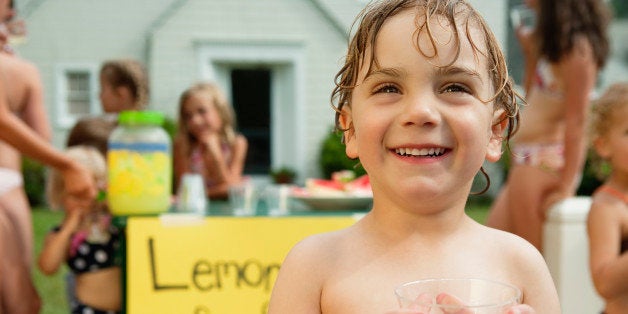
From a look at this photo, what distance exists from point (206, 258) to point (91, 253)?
61 cm

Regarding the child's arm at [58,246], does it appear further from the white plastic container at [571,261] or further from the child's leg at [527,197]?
the white plastic container at [571,261]

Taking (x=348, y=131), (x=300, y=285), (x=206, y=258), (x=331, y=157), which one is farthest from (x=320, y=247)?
(x=331, y=157)

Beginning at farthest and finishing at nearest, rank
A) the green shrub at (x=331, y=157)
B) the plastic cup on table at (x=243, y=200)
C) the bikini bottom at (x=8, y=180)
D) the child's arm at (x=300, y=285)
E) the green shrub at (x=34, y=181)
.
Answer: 1. the green shrub at (x=331, y=157)
2. the green shrub at (x=34, y=181)
3. the plastic cup on table at (x=243, y=200)
4. the bikini bottom at (x=8, y=180)
5. the child's arm at (x=300, y=285)

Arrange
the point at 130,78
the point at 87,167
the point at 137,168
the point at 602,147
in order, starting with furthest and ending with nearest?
1. the point at 130,78
2. the point at 87,167
3. the point at 137,168
4. the point at 602,147

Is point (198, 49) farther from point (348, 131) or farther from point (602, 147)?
point (348, 131)

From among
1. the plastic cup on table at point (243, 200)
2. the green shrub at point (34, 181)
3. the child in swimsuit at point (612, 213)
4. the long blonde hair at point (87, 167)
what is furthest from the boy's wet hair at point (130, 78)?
the green shrub at point (34, 181)

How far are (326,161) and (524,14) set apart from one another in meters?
11.3

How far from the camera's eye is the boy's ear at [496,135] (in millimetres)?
1292

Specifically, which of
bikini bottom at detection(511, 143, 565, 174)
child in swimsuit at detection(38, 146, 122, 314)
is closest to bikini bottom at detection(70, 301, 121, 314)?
child in swimsuit at detection(38, 146, 122, 314)

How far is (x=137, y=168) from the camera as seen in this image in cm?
304

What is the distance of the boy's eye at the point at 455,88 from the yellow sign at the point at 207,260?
196cm

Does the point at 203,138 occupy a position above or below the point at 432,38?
below

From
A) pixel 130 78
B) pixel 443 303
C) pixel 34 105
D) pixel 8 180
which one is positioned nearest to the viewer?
pixel 443 303

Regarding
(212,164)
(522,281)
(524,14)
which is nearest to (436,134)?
(522,281)
